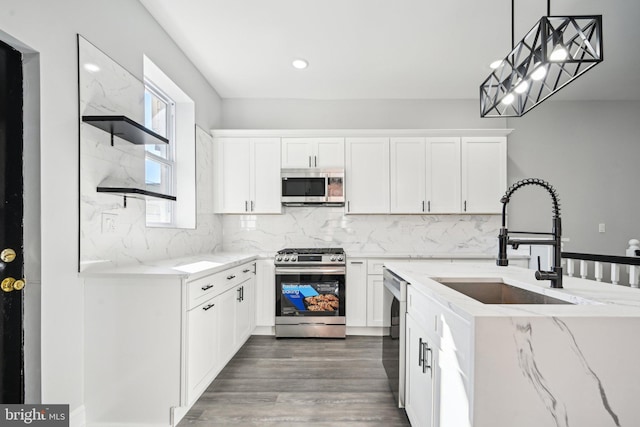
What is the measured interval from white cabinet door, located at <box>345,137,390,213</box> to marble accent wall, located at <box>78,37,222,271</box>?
6.95 feet

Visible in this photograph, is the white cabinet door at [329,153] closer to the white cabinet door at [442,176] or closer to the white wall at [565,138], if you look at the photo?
the white wall at [565,138]

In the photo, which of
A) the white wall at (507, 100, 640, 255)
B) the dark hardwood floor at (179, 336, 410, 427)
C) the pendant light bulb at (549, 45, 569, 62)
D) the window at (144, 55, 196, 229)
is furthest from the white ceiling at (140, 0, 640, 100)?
the dark hardwood floor at (179, 336, 410, 427)

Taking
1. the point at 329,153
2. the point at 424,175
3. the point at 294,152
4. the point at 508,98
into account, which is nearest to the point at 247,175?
the point at 294,152

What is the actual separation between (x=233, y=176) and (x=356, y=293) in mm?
1998

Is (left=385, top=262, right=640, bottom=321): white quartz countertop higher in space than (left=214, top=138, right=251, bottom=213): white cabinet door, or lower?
lower

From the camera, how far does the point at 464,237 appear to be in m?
4.38

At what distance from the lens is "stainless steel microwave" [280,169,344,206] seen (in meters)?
4.05

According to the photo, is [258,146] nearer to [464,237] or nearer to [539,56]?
[464,237]

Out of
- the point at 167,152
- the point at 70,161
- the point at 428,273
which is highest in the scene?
the point at 167,152

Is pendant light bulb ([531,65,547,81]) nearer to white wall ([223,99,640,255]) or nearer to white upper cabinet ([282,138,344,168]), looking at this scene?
white upper cabinet ([282,138,344,168])

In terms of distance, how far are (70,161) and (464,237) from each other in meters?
4.10

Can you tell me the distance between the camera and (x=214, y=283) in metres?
2.57

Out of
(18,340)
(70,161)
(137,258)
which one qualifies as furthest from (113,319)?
(70,161)

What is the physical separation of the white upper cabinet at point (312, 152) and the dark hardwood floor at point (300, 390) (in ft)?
6.69
